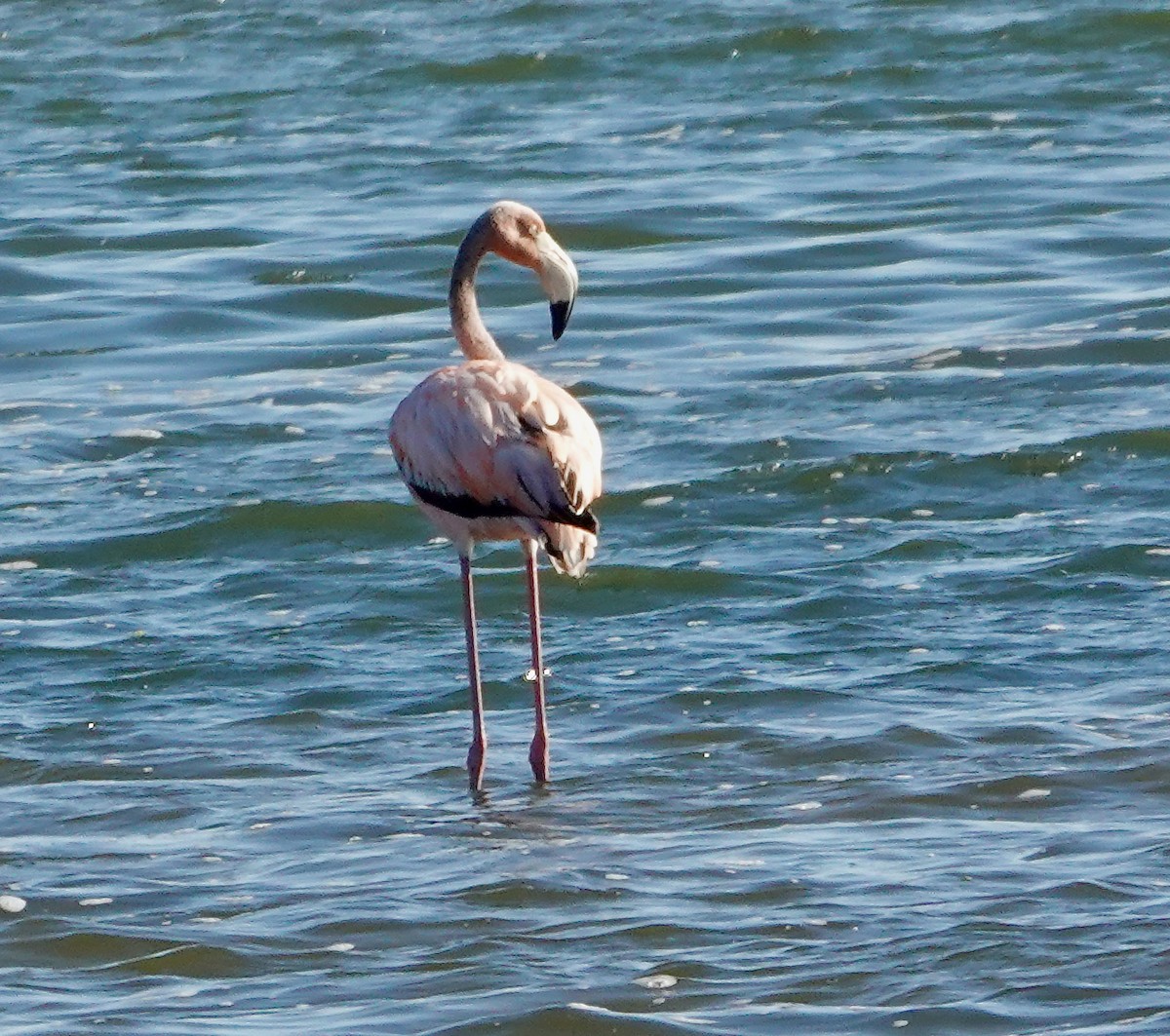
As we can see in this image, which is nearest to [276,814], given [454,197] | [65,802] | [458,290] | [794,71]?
[65,802]

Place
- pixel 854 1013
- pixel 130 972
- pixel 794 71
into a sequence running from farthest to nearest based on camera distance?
1. pixel 794 71
2. pixel 130 972
3. pixel 854 1013

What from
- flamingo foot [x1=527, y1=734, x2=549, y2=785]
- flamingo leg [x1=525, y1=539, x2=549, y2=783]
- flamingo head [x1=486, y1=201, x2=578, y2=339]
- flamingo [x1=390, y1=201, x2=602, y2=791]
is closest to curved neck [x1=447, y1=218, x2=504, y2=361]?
flamingo head [x1=486, y1=201, x2=578, y2=339]

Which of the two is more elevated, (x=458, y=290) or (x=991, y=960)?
(x=458, y=290)

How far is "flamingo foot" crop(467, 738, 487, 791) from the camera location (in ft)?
25.5

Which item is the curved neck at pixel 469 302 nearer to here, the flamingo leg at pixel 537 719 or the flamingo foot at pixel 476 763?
the flamingo leg at pixel 537 719

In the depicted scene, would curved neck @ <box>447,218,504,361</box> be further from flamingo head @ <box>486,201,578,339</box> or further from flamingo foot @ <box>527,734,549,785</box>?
flamingo foot @ <box>527,734,549,785</box>

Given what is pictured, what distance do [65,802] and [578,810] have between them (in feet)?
5.06

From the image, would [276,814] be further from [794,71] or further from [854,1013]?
[794,71]

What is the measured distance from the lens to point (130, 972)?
6.36m

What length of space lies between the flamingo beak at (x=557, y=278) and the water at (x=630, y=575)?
4.17 feet

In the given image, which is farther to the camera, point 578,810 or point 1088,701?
point 1088,701

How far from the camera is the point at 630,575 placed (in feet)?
33.3

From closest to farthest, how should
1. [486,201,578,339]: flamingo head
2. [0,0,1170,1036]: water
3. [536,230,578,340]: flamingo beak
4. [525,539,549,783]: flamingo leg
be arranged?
[0,0,1170,1036]: water
[525,539,549,783]: flamingo leg
[486,201,578,339]: flamingo head
[536,230,578,340]: flamingo beak

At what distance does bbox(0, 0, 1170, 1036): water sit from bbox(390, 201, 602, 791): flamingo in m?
0.53
